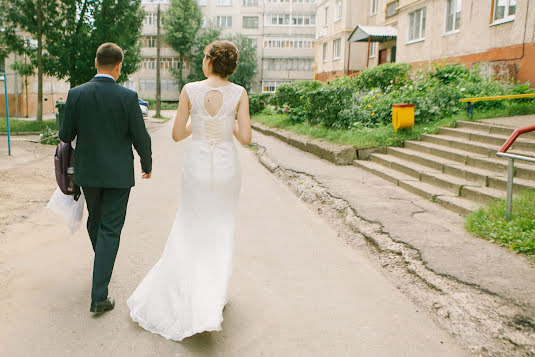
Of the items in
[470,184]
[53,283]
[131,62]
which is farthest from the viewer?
[131,62]

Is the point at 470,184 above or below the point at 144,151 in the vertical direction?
below

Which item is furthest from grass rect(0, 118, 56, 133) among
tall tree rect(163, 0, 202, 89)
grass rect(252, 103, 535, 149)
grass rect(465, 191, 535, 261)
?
tall tree rect(163, 0, 202, 89)

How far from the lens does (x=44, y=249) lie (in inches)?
201

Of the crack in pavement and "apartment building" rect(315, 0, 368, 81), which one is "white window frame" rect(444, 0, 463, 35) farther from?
the crack in pavement

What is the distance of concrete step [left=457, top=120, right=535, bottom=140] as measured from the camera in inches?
334

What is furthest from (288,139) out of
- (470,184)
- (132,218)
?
(132,218)

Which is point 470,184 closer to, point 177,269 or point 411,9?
point 177,269

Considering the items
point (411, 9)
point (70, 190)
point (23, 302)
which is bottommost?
point (23, 302)

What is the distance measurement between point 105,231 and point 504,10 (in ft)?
49.8

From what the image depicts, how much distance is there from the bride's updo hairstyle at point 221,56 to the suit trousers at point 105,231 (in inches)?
46.5

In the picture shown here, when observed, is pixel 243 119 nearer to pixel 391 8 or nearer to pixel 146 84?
pixel 391 8

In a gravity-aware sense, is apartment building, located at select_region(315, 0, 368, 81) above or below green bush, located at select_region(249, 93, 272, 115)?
above

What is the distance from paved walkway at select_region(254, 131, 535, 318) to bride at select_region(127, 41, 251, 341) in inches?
85.3

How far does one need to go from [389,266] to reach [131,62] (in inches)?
815
